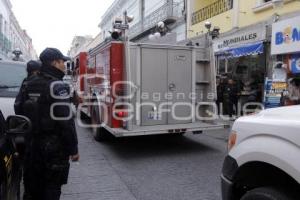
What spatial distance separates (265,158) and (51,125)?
2.26m

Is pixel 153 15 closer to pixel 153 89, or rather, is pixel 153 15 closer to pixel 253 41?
pixel 253 41

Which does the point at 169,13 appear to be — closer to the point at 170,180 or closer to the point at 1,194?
the point at 170,180

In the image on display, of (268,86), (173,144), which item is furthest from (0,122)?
(268,86)

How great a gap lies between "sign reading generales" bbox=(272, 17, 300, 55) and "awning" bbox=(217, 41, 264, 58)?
65cm

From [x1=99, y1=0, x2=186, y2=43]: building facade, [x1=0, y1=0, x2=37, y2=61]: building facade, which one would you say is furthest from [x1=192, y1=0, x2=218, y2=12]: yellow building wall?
[x1=0, y1=0, x2=37, y2=61]: building facade

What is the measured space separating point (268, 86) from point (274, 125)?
9080mm

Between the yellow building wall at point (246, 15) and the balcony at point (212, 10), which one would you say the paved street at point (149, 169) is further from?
the balcony at point (212, 10)

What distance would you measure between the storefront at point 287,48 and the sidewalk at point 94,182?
6.62m

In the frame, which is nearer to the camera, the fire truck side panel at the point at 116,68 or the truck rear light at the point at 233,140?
the truck rear light at the point at 233,140

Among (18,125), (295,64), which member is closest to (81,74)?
(295,64)

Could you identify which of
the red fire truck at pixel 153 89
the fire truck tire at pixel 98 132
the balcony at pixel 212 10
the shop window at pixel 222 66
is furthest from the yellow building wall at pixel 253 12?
the fire truck tire at pixel 98 132

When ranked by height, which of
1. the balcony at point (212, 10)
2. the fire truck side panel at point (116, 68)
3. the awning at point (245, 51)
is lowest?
the fire truck side panel at point (116, 68)

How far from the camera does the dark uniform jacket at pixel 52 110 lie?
155 inches

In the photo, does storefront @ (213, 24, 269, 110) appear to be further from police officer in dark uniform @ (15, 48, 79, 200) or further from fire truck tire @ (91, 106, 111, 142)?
police officer in dark uniform @ (15, 48, 79, 200)
